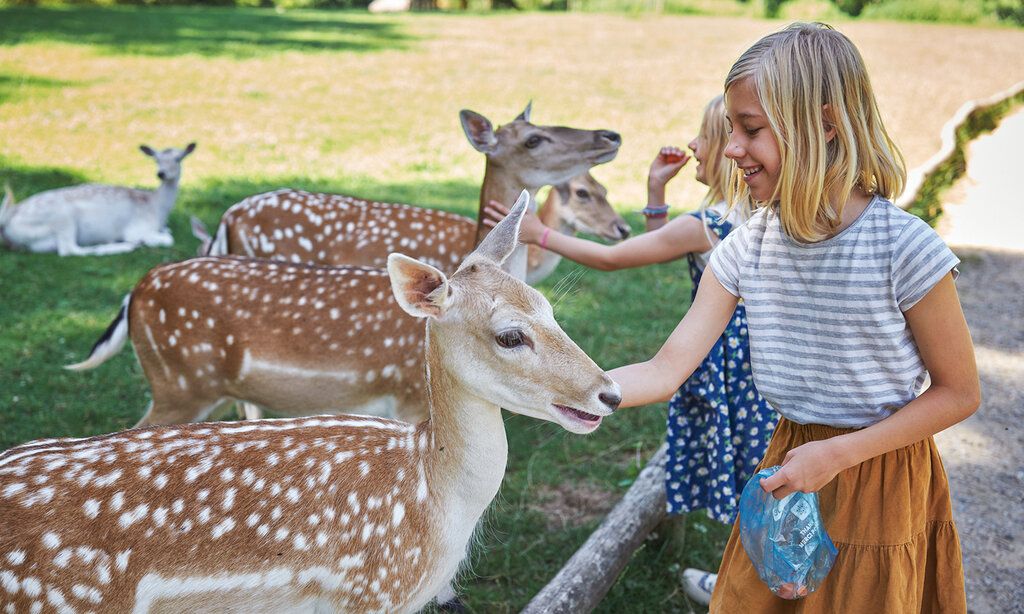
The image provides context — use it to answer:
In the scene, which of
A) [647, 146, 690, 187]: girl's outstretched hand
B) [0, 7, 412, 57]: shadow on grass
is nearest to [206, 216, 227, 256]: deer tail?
[647, 146, 690, 187]: girl's outstretched hand

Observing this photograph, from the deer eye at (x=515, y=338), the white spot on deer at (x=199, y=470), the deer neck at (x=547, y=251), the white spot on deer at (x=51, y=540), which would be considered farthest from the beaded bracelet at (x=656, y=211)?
the white spot on deer at (x=51, y=540)

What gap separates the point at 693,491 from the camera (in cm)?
326

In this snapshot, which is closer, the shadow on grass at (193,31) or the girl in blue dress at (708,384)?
the girl in blue dress at (708,384)

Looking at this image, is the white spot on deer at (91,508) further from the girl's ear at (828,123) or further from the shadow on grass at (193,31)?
the shadow on grass at (193,31)

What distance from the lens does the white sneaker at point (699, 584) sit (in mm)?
3322

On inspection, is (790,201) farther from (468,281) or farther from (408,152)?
(408,152)

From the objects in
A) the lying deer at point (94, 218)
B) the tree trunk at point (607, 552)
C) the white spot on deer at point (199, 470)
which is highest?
the white spot on deer at point (199, 470)

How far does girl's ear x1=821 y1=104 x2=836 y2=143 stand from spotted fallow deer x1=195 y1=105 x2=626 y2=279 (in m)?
2.51

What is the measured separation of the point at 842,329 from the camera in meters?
2.02

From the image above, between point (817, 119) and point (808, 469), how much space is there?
74cm

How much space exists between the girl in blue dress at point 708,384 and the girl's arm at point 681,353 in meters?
0.76

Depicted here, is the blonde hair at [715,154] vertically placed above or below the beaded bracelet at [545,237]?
above

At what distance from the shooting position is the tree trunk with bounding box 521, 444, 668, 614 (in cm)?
285

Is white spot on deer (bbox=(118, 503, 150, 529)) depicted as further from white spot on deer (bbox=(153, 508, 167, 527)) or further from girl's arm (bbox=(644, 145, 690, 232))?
girl's arm (bbox=(644, 145, 690, 232))
